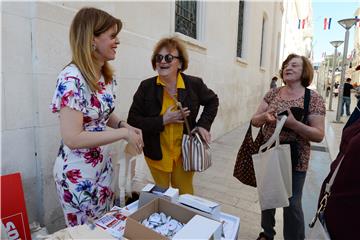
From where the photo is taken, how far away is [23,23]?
184 centimetres

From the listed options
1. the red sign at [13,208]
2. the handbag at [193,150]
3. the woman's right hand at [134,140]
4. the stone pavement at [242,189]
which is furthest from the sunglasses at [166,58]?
the stone pavement at [242,189]

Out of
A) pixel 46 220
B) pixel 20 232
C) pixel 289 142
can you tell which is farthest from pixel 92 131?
pixel 289 142

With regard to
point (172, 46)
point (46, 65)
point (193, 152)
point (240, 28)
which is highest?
point (240, 28)

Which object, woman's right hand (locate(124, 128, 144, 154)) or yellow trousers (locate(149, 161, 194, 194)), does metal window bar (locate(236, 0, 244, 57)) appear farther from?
woman's right hand (locate(124, 128, 144, 154))

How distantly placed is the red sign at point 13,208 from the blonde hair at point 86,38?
2.55 feet

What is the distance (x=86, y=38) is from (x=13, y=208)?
107 centimetres

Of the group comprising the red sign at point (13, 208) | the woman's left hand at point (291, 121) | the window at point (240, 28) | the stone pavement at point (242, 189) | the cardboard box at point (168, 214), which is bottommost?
the stone pavement at point (242, 189)

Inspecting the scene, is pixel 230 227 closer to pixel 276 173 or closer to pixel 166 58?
pixel 276 173

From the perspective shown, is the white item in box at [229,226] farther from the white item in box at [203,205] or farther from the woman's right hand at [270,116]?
the woman's right hand at [270,116]

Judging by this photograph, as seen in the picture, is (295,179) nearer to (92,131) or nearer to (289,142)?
(289,142)

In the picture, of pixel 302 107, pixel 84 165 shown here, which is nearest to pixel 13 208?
pixel 84 165

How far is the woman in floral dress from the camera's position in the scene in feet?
4.01

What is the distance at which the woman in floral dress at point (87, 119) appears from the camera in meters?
1.22

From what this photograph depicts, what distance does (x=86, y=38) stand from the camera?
1298 millimetres
